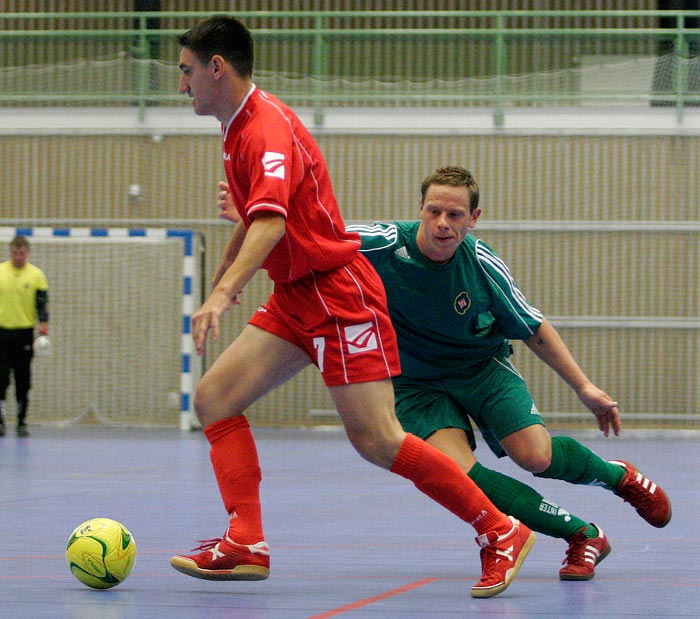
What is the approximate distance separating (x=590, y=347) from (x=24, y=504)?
8.74 metres

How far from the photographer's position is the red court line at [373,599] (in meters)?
3.37

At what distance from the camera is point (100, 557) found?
375 cm

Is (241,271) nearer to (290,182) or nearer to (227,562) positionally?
(290,182)

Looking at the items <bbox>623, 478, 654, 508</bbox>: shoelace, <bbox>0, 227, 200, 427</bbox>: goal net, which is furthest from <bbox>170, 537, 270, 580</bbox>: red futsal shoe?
<bbox>0, 227, 200, 427</bbox>: goal net

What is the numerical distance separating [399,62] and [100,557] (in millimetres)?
11223

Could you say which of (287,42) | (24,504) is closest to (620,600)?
(24,504)

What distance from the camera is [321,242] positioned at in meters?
3.76

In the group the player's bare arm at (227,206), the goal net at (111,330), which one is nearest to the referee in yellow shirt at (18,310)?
the goal net at (111,330)

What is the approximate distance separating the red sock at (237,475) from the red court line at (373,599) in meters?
0.42

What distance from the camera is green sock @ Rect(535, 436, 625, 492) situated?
4246mm

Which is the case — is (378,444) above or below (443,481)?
above

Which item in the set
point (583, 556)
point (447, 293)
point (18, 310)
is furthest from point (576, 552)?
point (18, 310)

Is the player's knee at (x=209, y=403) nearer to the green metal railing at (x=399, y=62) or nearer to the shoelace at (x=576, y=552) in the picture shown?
the shoelace at (x=576, y=552)

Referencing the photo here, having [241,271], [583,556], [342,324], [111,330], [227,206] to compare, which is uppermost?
[227,206]
